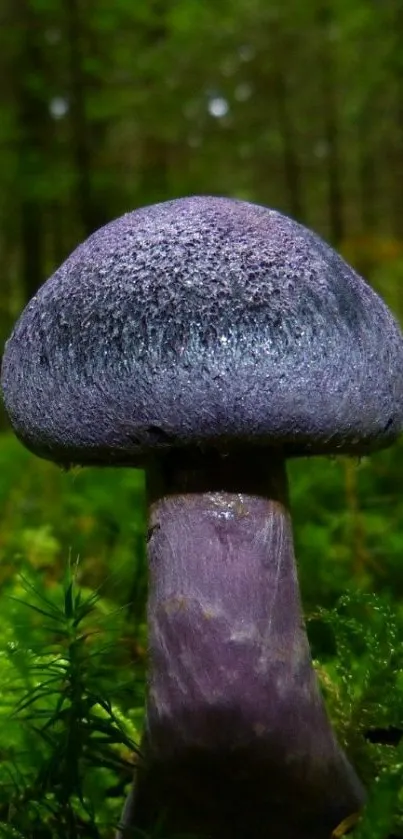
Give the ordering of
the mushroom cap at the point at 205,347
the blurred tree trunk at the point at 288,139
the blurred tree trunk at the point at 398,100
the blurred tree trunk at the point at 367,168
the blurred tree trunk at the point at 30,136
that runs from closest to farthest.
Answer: the mushroom cap at the point at 205,347, the blurred tree trunk at the point at 398,100, the blurred tree trunk at the point at 30,136, the blurred tree trunk at the point at 367,168, the blurred tree trunk at the point at 288,139

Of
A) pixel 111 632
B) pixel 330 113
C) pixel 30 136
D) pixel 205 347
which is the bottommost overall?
pixel 111 632

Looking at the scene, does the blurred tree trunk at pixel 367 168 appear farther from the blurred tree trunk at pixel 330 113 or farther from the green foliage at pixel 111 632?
the green foliage at pixel 111 632

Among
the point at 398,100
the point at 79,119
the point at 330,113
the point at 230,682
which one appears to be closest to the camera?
the point at 230,682

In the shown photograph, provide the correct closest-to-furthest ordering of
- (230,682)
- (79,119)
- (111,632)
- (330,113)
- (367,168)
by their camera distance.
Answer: (230,682) → (111,632) → (79,119) → (330,113) → (367,168)

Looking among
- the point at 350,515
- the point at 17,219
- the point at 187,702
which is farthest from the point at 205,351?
the point at 17,219

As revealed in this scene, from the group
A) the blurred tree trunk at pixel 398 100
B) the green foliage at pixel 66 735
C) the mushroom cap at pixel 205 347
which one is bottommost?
the green foliage at pixel 66 735

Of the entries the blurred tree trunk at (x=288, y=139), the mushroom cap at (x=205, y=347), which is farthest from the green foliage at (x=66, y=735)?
the blurred tree trunk at (x=288, y=139)

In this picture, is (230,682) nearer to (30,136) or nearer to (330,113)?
(30,136)

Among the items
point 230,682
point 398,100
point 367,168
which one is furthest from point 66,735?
point 367,168
